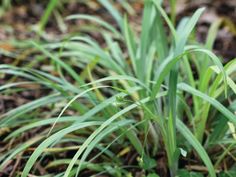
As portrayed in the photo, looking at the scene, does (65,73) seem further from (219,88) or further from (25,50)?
(219,88)

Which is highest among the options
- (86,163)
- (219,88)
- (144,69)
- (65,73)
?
(65,73)

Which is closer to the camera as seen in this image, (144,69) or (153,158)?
(153,158)

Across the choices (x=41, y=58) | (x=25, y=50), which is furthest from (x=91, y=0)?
(x=41, y=58)

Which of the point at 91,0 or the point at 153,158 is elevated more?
the point at 91,0

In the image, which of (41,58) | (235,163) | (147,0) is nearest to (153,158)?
(235,163)

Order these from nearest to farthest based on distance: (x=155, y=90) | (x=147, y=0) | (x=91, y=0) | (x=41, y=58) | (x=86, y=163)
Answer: (x=155, y=90)
(x=86, y=163)
(x=147, y=0)
(x=41, y=58)
(x=91, y=0)

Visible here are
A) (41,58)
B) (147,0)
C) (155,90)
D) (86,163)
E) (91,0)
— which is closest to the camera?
(155,90)
